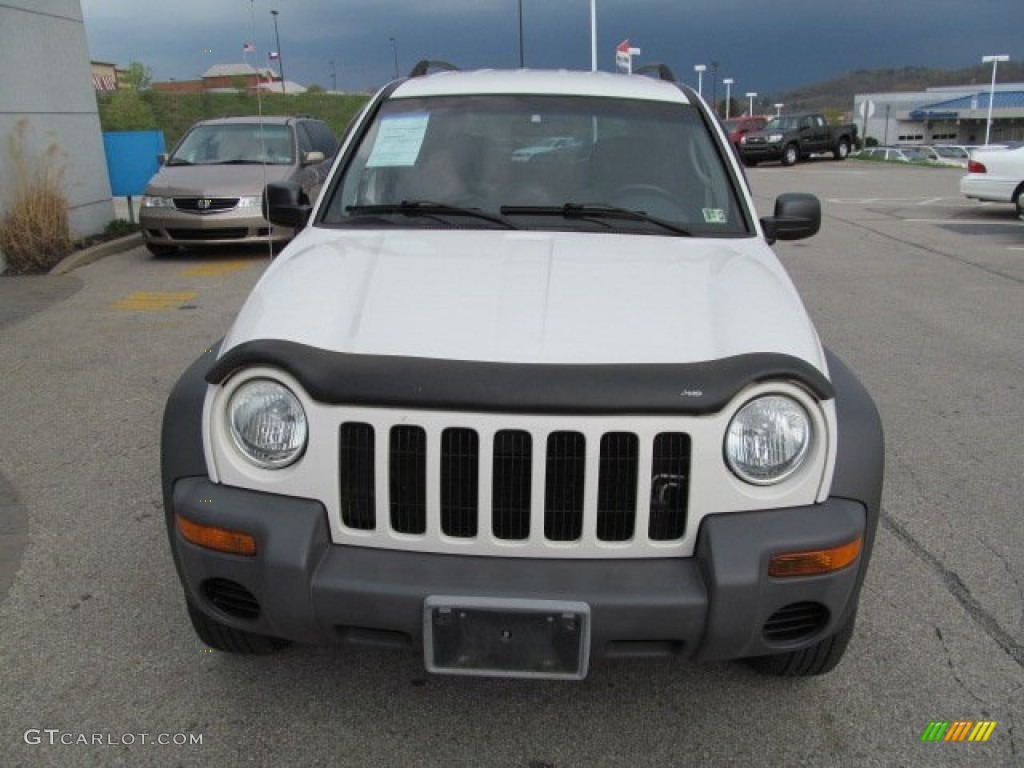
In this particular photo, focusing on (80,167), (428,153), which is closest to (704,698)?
→ (428,153)

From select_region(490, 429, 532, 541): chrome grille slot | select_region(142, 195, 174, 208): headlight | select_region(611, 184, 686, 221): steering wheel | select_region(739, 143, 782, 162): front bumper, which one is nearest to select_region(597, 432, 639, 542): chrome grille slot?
select_region(490, 429, 532, 541): chrome grille slot

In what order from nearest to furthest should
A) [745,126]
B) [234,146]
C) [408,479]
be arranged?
[408,479] < [234,146] < [745,126]

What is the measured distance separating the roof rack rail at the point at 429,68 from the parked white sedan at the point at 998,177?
1220 centimetres

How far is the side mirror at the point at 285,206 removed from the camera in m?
3.99

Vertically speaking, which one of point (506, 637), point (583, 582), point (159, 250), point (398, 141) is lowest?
point (159, 250)

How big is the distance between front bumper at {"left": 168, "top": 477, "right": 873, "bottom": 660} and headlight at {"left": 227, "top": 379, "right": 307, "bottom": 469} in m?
0.11

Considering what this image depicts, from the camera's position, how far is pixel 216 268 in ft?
35.1

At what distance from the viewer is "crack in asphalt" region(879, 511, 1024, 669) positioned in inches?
120

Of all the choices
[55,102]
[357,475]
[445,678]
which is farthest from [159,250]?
[357,475]

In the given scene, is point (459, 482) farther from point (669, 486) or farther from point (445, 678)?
point (445, 678)

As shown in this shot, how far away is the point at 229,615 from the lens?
2451 millimetres

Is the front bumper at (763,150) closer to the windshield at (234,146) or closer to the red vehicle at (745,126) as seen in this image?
the red vehicle at (745,126)

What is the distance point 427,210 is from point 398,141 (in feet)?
1.67

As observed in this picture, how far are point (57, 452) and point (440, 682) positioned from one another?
3.02m
